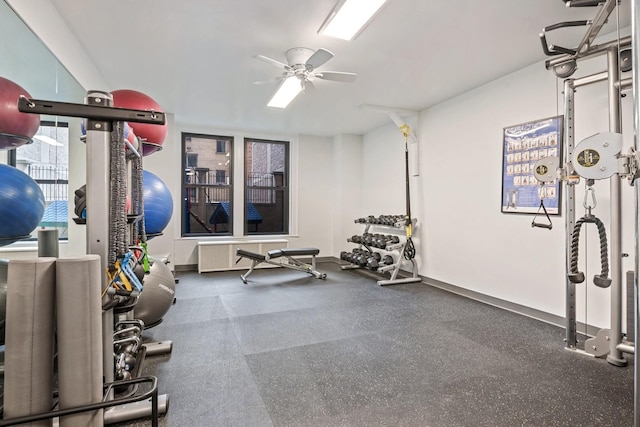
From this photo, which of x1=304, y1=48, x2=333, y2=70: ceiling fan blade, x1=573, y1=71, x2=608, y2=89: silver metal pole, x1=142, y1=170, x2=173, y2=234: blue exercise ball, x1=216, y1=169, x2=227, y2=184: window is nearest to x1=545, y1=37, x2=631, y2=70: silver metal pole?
x1=573, y1=71, x2=608, y2=89: silver metal pole

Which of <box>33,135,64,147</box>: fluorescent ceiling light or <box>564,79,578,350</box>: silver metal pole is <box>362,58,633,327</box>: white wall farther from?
<box>33,135,64,147</box>: fluorescent ceiling light

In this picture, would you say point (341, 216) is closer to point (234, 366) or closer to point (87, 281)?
point (234, 366)

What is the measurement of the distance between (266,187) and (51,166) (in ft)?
13.7

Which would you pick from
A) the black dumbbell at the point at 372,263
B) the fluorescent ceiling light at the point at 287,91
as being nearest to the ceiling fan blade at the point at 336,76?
the fluorescent ceiling light at the point at 287,91

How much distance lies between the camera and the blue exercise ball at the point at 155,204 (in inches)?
93.1

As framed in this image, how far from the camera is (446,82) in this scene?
3.81 meters

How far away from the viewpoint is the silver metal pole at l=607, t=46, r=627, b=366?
228 cm

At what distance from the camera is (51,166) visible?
8.34 feet

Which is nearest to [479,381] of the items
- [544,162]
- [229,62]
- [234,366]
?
[234,366]

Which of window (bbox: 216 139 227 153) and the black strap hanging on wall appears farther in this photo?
window (bbox: 216 139 227 153)

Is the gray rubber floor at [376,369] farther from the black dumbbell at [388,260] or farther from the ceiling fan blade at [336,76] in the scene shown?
the ceiling fan blade at [336,76]

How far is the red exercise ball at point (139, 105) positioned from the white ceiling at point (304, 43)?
0.66 meters

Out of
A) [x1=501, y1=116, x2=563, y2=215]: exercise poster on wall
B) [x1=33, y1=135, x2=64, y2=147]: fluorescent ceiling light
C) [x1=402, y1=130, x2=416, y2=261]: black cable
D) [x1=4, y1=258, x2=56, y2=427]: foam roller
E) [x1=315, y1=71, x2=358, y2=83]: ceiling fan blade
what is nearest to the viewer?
[x1=4, y1=258, x2=56, y2=427]: foam roller

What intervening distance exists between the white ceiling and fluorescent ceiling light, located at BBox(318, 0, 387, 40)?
13 centimetres
